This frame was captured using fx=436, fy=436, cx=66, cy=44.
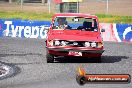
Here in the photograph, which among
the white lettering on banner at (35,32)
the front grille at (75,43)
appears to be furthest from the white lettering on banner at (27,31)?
the front grille at (75,43)

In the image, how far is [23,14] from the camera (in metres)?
45.3

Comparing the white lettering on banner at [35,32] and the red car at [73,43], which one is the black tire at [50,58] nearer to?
the red car at [73,43]

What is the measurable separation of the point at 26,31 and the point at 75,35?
13.4m

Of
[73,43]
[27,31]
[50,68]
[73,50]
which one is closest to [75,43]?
[73,43]

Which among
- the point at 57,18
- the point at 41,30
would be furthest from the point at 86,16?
the point at 41,30

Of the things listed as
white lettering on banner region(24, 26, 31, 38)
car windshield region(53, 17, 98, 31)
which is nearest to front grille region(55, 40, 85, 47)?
car windshield region(53, 17, 98, 31)

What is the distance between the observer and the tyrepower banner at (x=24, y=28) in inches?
1101

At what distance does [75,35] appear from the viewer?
1517 centimetres

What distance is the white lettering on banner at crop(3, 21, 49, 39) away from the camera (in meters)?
27.9

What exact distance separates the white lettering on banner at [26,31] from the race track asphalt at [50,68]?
791cm

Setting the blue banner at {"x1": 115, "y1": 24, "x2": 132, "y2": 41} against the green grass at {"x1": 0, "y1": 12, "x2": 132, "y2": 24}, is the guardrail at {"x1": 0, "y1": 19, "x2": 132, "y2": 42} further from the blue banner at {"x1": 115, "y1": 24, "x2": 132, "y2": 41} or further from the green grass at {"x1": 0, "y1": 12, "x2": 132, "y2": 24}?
the green grass at {"x1": 0, "y1": 12, "x2": 132, "y2": 24}

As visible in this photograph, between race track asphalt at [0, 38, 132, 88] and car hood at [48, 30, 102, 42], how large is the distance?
2.89ft

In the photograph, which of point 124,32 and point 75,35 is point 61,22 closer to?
Result: point 75,35

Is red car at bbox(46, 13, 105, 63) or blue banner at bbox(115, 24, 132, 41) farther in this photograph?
blue banner at bbox(115, 24, 132, 41)
